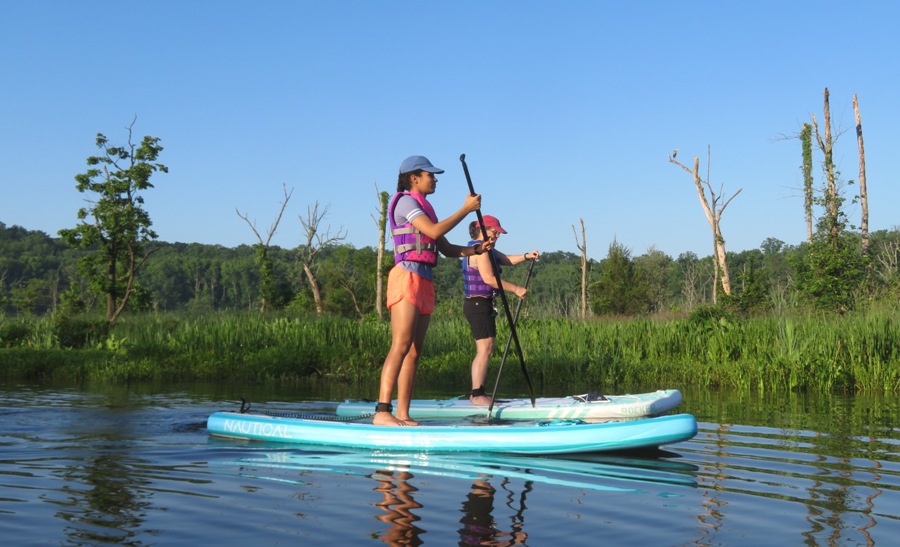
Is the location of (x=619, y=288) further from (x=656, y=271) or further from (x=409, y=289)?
(x=409, y=289)

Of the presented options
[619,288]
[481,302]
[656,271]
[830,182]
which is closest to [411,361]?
[481,302]

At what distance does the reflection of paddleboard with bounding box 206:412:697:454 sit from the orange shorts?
0.91 meters

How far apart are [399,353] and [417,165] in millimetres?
1406

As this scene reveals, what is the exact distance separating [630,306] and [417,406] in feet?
112

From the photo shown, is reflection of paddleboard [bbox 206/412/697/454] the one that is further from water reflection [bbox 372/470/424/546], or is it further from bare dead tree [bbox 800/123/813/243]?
bare dead tree [bbox 800/123/813/243]

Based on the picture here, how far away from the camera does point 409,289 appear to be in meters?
6.39

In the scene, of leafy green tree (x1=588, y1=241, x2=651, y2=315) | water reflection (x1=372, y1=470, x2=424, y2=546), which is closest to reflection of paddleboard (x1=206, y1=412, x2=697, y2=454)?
water reflection (x1=372, y1=470, x2=424, y2=546)

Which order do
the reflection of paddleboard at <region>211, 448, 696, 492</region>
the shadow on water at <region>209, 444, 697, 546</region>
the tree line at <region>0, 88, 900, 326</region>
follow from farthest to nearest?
the tree line at <region>0, 88, 900, 326</region>
the reflection of paddleboard at <region>211, 448, 696, 492</region>
the shadow on water at <region>209, 444, 697, 546</region>

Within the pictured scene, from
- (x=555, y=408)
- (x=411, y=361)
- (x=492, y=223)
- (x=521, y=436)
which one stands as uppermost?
(x=492, y=223)

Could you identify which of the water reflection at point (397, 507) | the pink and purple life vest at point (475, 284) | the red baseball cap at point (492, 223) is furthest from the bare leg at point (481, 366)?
the water reflection at point (397, 507)

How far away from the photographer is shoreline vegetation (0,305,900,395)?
40.1 ft

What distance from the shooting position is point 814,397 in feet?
35.5

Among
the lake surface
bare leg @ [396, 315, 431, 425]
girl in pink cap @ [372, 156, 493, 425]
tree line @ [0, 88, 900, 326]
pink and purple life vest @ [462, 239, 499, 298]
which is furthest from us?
tree line @ [0, 88, 900, 326]

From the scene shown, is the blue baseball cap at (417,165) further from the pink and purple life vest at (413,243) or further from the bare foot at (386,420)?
the bare foot at (386,420)
